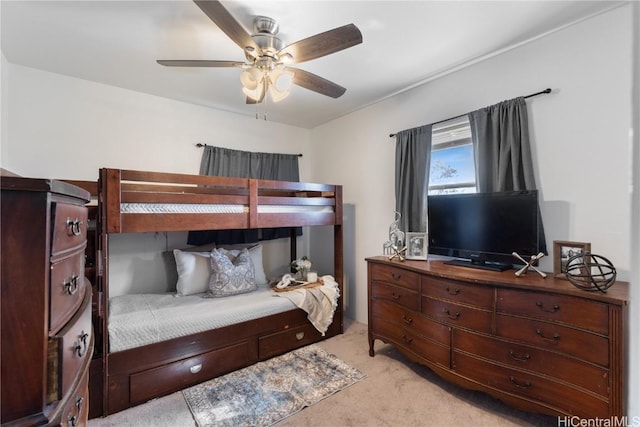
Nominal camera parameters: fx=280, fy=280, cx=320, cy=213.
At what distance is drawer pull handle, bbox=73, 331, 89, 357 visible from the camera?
0.76 metres

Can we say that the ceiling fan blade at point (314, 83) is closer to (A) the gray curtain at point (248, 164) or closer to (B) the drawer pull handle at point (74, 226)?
(B) the drawer pull handle at point (74, 226)

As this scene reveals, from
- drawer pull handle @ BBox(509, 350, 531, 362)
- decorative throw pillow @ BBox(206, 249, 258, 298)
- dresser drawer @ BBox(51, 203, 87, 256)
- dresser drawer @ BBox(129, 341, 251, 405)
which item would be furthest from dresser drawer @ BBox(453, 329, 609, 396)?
dresser drawer @ BBox(51, 203, 87, 256)

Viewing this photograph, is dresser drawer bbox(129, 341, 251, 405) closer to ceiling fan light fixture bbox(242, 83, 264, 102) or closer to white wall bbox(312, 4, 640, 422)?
ceiling fan light fixture bbox(242, 83, 264, 102)

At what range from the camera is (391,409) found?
188 cm

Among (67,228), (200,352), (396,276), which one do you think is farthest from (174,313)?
(396,276)

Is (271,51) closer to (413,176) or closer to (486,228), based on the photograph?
(413,176)

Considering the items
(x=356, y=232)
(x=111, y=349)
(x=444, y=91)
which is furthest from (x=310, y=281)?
(x=444, y=91)

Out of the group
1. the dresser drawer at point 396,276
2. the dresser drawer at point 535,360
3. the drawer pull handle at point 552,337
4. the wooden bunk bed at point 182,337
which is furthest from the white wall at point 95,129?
the drawer pull handle at point 552,337

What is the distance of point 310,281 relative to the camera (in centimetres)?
305

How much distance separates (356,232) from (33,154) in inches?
125

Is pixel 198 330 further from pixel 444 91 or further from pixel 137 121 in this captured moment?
pixel 444 91

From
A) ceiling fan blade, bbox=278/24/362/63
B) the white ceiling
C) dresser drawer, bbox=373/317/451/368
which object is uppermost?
the white ceiling

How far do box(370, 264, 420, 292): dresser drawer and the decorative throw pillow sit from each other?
123 cm

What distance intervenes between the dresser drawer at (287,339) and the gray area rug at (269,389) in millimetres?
73
